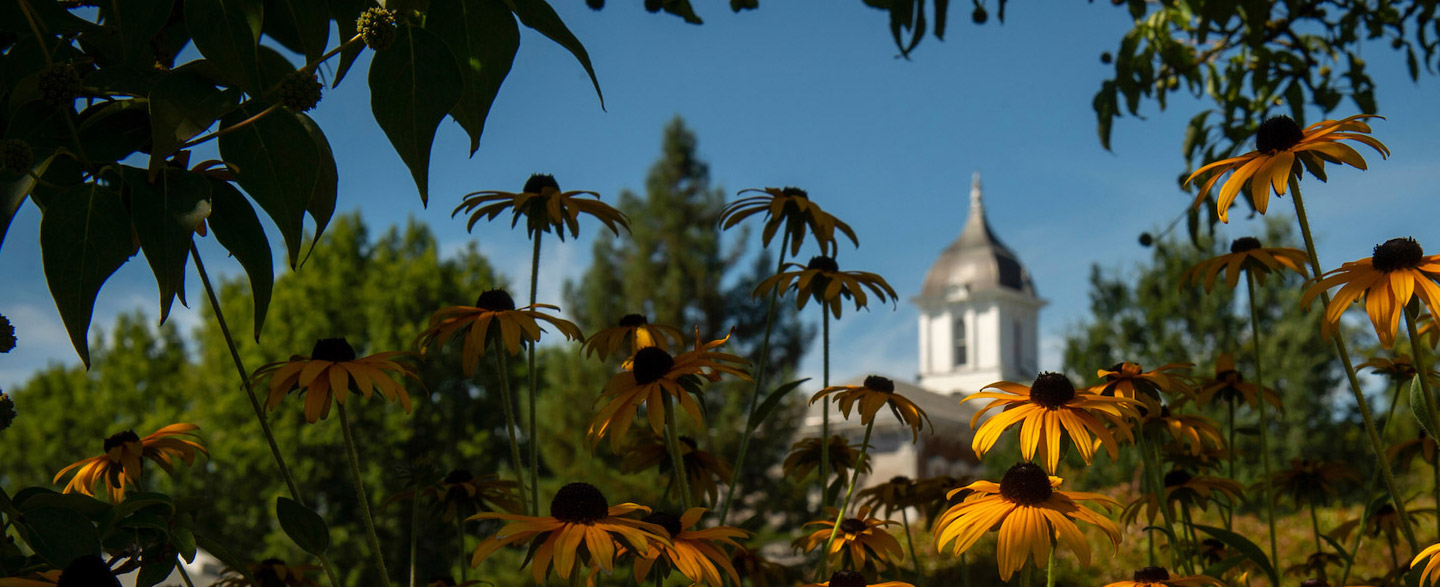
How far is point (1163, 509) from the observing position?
1768 millimetres

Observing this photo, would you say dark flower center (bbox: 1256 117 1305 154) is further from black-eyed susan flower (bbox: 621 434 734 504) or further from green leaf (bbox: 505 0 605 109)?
black-eyed susan flower (bbox: 621 434 734 504)

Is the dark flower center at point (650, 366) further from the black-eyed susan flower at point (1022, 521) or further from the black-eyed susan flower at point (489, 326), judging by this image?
the black-eyed susan flower at point (1022, 521)

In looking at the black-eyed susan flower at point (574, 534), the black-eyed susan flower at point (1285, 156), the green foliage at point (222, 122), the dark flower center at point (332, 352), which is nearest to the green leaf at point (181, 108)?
the green foliage at point (222, 122)

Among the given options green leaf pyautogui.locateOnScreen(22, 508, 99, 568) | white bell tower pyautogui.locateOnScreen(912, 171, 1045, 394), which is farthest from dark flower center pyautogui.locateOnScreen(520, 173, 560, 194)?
white bell tower pyautogui.locateOnScreen(912, 171, 1045, 394)

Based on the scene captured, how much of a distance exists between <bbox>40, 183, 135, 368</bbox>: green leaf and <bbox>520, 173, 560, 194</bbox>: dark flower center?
3.75ft

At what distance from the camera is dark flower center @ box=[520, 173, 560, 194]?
2211 mm

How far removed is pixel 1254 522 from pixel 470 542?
33.9 feet

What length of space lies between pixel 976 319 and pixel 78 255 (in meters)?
52.5

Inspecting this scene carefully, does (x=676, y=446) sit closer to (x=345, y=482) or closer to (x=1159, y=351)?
(x=345, y=482)

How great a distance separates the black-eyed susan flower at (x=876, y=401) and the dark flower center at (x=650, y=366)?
49 centimetres

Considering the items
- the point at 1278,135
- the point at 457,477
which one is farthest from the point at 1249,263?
the point at 457,477

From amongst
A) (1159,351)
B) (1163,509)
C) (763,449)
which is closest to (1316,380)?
(1159,351)

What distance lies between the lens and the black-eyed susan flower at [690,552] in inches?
50.7

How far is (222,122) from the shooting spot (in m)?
1.27
